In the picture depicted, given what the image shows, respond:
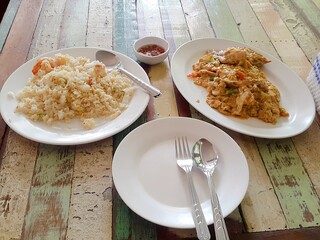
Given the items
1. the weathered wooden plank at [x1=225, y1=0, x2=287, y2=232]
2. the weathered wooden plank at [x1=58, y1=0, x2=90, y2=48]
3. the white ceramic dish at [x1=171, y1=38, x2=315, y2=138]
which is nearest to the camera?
the weathered wooden plank at [x1=225, y1=0, x2=287, y2=232]

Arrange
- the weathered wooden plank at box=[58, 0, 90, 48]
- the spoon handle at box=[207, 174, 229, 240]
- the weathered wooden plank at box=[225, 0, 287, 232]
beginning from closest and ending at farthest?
the spoon handle at box=[207, 174, 229, 240]
the weathered wooden plank at box=[225, 0, 287, 232]
the weathered wooden plank at box=[58, 0, 90, 48]

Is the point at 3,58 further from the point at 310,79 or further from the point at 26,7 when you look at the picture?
the point at 310,79

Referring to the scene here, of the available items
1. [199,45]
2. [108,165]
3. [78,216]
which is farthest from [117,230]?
[199,45]

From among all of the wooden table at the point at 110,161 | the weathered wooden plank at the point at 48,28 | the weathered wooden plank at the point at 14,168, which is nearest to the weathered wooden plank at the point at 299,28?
the wooden table at the point at 110,161

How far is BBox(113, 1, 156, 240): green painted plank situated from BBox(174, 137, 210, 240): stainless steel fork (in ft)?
0.42

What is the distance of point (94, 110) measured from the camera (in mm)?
1181

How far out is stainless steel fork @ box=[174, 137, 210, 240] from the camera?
2.71 feet

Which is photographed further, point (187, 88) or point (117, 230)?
point (187, 88)

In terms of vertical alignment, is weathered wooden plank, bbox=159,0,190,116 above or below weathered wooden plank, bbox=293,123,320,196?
above

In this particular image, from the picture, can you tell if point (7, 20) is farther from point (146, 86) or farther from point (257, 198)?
point (257, 198)

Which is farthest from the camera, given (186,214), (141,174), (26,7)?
(26,7)

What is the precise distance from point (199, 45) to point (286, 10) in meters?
0.75

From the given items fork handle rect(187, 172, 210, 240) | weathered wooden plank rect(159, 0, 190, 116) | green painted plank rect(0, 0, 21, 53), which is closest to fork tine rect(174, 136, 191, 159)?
fork handle rect(187, 172, 210, 240)

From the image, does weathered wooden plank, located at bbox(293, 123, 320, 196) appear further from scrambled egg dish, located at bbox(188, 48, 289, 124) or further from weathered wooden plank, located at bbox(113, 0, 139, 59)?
weathered wooden plank, located at bbox(113, 0, 139, 59)
